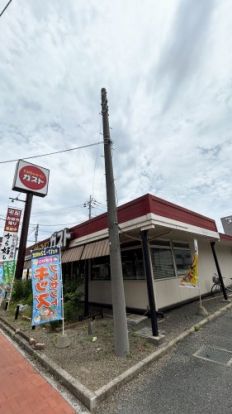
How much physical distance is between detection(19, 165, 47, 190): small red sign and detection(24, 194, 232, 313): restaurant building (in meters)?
4.26

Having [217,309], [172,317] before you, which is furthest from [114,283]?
[217,309]

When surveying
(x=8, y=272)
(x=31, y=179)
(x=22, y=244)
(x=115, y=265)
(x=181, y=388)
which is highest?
(x=31, y=179)

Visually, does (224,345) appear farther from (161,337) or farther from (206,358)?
(161,337)

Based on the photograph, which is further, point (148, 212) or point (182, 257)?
point (182, 257)

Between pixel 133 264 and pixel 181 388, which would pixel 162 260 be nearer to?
pixel 133 264

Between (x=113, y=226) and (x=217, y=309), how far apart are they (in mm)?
5390

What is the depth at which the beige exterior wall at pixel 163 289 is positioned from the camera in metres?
7.41

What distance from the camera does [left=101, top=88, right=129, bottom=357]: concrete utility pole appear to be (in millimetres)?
4336

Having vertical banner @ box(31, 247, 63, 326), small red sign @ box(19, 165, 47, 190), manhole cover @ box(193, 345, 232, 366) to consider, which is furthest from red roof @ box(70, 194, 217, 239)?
small red sign @ box(19, 165, 47, 190)

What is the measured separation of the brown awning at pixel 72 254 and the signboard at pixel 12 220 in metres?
3.69

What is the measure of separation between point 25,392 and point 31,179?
11.2m

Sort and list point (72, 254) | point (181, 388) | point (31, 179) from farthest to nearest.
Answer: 1. point (31, 179)
2. point (72, 254)
3. point (181, 388)

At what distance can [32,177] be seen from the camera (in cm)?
1287

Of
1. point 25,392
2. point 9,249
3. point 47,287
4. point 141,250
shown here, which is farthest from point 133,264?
point 9,249
